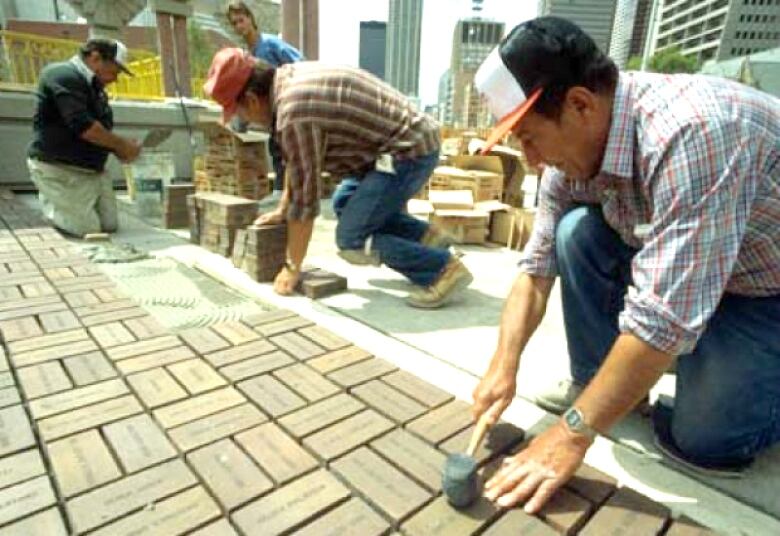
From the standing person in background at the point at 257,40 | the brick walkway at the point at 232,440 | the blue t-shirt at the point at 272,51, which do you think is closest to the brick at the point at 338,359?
the brick walkway at the point at 232,440

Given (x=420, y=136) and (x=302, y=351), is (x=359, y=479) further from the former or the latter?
(x=420, y=136)

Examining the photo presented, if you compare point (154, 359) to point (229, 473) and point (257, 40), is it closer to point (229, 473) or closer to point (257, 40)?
point (229, 473)

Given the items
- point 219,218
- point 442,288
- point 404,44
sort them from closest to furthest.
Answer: point 442,288 < point 219,218 < point 404,44

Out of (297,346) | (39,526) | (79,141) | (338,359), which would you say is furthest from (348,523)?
(79,141)

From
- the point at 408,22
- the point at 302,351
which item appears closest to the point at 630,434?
the point at 302,351

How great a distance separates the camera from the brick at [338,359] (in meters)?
1.79

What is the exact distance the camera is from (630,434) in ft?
5.11

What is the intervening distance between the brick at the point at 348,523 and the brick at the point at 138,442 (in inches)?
18.1

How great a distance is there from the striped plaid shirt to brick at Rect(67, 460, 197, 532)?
1.41 metres

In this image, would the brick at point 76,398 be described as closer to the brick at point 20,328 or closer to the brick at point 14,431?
the brick at point 14,431

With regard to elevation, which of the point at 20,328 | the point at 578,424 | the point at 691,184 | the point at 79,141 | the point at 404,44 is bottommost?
the point at 20,328

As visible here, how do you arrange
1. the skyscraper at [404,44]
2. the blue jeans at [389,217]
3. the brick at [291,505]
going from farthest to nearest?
the skyscraper at [404,44] < the blue jeans at [389,217] < the brick at [291,505]

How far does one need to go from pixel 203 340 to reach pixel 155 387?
0.37 metres

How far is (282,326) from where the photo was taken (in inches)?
83.3
